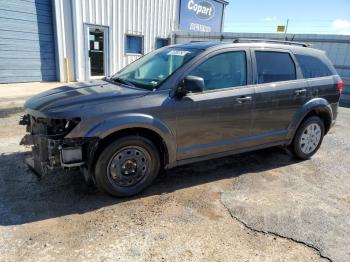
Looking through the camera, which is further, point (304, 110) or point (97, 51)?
point (97, 51)

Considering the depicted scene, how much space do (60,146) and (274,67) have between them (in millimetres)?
3140

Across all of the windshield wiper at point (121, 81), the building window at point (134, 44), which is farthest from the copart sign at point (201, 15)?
the windshield wiper at point (121, 81)

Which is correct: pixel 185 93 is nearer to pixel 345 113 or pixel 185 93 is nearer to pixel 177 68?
pixel 177 68

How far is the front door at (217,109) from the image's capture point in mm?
3654

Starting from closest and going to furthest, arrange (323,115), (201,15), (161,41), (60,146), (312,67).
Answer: (60,146) → (312,67) → (323,115) → (161,41) → (201,15)

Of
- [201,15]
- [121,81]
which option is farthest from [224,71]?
[201,15]

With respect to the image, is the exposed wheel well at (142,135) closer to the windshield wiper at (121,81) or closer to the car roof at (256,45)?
the windshield wiper at (121,81)

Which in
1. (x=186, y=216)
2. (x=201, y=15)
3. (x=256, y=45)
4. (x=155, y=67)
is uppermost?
(x=201, y=15)

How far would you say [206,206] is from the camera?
3.45 metres

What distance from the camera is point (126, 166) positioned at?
3.45 meters

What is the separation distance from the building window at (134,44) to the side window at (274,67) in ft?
33.6

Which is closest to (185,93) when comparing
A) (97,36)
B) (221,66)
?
(221,66)

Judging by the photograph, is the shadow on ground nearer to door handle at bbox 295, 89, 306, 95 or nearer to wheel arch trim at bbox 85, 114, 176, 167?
wheel arch trim at bbox 85, 114, 176, 167

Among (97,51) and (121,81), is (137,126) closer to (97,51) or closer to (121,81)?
(121,81)
